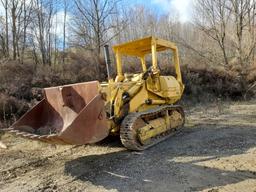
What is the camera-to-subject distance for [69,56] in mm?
15938

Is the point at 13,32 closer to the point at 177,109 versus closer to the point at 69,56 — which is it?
the point at 69,56

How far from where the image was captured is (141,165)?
16.8ft

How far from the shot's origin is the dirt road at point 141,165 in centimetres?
431

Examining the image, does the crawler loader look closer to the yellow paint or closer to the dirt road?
the yellow paint

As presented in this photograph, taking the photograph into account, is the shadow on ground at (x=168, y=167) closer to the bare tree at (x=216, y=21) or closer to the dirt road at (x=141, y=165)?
the dirt road at (x=141, y=165)

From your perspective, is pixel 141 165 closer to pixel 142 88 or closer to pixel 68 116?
pixel 68 116

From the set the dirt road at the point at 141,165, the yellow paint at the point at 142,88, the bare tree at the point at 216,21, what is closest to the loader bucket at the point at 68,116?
the yellow paint at the point at 142,88

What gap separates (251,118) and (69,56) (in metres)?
9.87

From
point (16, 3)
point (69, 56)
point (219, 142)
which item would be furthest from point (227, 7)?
point (219, 142)

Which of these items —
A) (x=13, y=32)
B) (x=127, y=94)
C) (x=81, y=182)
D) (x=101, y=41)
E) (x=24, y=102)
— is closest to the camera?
(x=81, y=182)

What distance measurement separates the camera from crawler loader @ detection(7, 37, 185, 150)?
16.1ft

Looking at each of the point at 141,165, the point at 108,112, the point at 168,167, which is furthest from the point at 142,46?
the point at 168,167

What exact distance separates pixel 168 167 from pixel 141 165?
1.48 feet

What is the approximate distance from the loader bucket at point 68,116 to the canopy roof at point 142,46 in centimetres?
208
